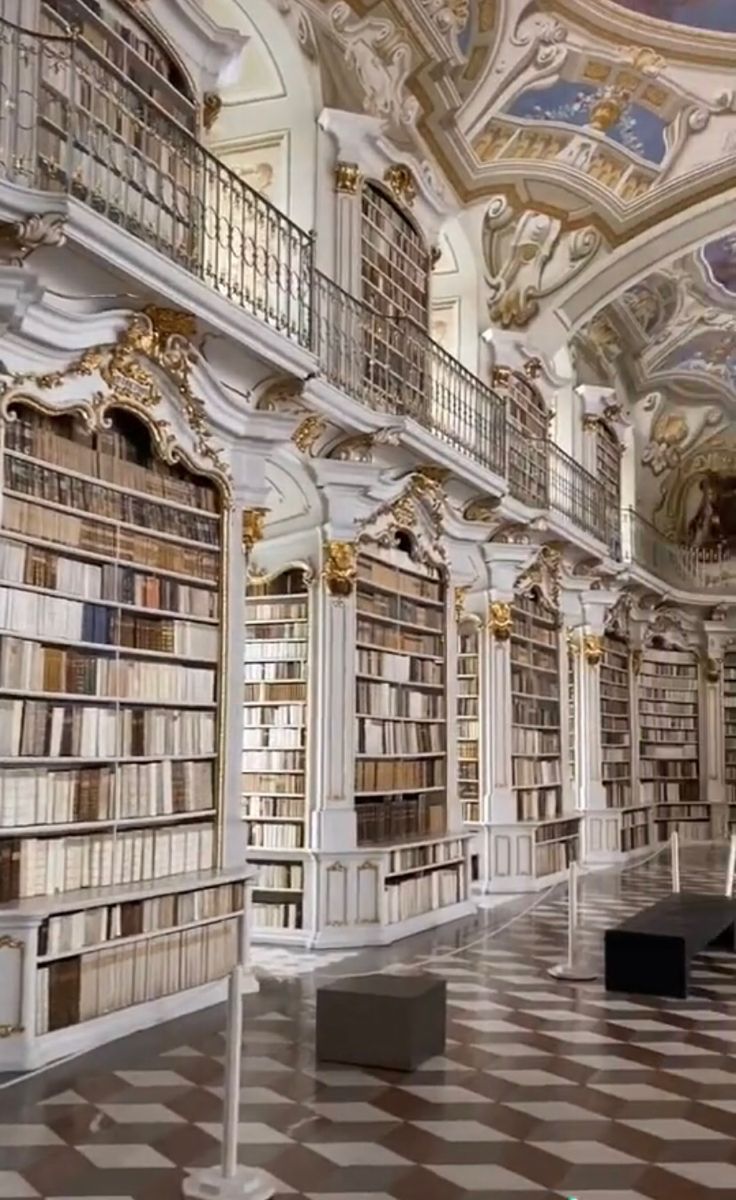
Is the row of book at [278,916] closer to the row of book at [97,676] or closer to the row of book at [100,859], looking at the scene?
the row of book at [100,859]


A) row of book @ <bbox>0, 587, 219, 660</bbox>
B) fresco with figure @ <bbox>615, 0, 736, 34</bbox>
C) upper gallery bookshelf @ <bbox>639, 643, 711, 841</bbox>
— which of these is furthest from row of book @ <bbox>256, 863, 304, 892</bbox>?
upper gallery bookshelf @ <bbox>639, 643, 711, 841</bbox>

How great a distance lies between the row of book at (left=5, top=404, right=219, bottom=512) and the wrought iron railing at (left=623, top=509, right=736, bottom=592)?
12112mm

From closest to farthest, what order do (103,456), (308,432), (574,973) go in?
(103,456), (574,973), (308,432)

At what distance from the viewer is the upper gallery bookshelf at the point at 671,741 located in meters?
18.1

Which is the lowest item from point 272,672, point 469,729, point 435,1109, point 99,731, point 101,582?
point 435,1109

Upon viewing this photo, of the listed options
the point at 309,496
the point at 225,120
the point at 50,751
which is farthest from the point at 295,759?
the point at 225,120

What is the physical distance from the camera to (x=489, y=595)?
12180mm

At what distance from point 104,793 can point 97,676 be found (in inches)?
22.5

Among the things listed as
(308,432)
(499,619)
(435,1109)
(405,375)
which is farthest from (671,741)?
(435,1109)

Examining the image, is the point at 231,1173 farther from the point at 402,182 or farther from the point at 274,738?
the point at 402,182

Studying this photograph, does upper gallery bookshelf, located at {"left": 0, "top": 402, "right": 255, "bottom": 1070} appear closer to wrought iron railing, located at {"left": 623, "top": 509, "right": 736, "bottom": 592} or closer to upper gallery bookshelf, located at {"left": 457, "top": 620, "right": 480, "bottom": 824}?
upper gallery bookshelf, located at {"left": 457, "top": 620, "right": 480, "bottom": 824}

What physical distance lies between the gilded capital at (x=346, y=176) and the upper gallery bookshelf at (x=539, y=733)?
5.02 metres

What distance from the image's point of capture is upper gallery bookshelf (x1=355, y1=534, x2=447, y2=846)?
9281mm

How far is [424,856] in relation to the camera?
9727mm
